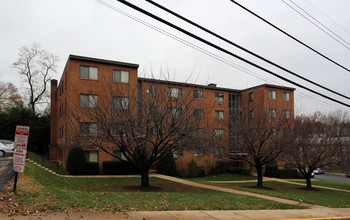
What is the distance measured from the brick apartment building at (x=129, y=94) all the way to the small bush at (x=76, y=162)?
1144 millimetres

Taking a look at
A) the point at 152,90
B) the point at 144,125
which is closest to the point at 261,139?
the point at 152,90

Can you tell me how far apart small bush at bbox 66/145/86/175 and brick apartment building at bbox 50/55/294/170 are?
114 centimetres

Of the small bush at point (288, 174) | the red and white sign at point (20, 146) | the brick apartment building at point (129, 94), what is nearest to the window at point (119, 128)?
the brick apartment building at point (129, 94)

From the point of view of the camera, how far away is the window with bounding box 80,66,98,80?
93.3 ft

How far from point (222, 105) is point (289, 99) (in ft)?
34.2

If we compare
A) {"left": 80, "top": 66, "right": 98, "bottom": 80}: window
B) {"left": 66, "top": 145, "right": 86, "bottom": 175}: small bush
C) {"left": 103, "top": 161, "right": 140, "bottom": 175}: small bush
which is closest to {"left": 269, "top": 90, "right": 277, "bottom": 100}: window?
{"left": 103, "top": 161, "right": 140, "bottom": 175}: small bush

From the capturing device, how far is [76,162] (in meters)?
25.2

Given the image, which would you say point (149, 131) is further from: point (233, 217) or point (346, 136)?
point (346, 136)

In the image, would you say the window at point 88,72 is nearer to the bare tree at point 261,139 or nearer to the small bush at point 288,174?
the bare tree at point 261,139

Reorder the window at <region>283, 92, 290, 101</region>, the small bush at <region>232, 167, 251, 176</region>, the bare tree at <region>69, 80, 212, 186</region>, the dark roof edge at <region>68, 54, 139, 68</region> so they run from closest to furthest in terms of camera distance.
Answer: the bare tree at <region>69, 80, 212, 186</region>
the dark roof edge at <region>68, 54, 139, 68</region>
the small bush at <region>232, 167, 251, 176</region>
the window at <region>283, 92, 290, 101</region>

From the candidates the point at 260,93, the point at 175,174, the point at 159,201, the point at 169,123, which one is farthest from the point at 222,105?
the point at 159,201

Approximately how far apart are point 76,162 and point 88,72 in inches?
348

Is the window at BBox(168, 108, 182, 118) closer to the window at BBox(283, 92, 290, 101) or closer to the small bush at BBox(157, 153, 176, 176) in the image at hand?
the small bush at BBox(157, 153, 176, 176)

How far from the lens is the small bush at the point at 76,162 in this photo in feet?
82.3
